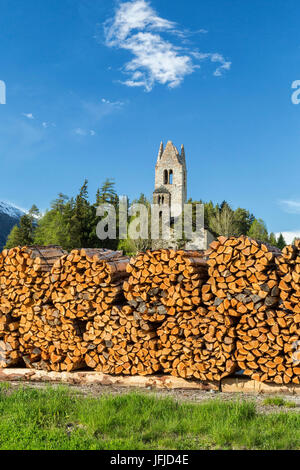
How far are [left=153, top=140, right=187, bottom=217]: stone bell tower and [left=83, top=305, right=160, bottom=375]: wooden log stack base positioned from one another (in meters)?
72.3

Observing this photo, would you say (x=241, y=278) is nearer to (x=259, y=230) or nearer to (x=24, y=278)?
(x=24, y=278)

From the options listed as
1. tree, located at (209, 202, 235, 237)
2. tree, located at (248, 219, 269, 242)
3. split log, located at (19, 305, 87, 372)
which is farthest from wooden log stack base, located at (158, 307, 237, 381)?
tree, located at (248, 219, 269, 242)

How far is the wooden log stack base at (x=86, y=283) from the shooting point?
7.00m

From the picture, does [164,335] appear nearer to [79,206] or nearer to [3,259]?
[3,259]

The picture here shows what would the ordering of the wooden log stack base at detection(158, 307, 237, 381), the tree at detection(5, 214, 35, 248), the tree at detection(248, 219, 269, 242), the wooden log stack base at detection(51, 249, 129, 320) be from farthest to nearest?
1. the tree at detection(248, 219, 269, 242)
2. the tree at detection(5, 214, 35, 248)
3. the wooden log stack base at detection(51, 249, 129, 320)
4. the wooden log stack base at detection(158, 307, 237, 381)

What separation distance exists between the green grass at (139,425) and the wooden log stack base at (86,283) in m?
1.68

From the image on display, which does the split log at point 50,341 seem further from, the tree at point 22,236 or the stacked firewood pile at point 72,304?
the tree at point 22,236

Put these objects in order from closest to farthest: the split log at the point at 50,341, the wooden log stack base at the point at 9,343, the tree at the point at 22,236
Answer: the split log at the point at 50,341 → the wooden log stack base at the point at 9,343 → the tree at the point at 22,236

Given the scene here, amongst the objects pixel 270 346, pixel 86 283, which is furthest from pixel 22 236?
pixel 270 346

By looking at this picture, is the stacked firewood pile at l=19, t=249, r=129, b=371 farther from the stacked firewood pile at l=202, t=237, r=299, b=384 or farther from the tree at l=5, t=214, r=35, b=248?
the tree at l=5, t=214, r=35, b=248

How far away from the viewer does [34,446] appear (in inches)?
170

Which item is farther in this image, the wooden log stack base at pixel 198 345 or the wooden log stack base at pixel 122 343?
the wooden log stack base at pixel 122 343

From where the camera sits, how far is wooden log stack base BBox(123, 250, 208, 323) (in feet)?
21.5

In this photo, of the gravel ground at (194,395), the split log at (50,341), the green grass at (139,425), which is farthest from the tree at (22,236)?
the green grass at (139,425)
